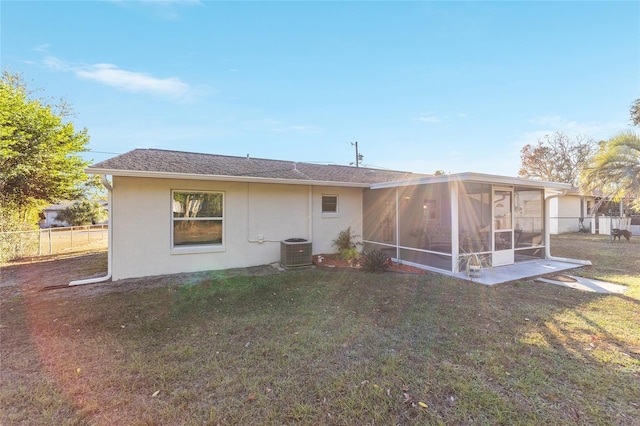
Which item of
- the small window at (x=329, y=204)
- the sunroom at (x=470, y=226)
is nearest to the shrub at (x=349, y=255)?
the sunroom at (x=470, y=226)

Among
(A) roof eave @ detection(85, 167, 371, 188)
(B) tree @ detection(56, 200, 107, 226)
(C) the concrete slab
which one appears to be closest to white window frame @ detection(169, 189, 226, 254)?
(A) roof eave @ detection(85, 167, 371, 188)

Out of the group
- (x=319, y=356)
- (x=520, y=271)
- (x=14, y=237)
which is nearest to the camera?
(x=319, y=356)

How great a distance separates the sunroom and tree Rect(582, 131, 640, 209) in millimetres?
4518

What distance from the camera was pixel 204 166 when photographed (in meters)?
8.17

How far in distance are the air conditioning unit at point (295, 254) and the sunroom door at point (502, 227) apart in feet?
17.7

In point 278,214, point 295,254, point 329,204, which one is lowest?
point 295,254

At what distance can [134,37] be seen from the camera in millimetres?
8195

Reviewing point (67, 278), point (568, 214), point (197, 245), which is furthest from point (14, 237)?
point (568, 214)

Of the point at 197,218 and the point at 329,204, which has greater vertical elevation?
the point at 329,204

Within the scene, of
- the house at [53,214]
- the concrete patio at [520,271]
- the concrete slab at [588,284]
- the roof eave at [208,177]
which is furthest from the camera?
the house at [53,214]

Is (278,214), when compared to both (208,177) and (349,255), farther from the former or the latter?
(349,255)

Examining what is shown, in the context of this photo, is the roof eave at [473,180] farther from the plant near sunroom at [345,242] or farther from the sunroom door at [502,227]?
the plant near sunroom at [345,242]

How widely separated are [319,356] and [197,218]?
227 inches

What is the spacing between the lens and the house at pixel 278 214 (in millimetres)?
6980
